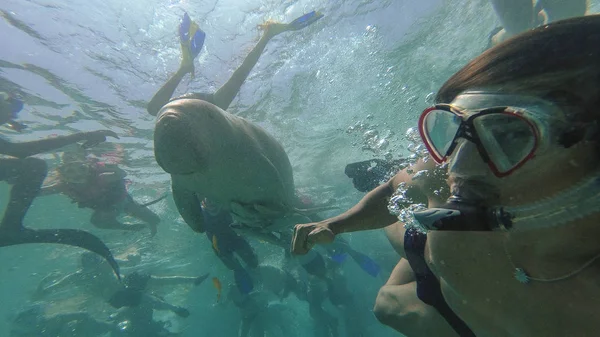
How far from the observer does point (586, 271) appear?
1.40m

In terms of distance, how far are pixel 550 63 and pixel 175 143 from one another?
157 inches

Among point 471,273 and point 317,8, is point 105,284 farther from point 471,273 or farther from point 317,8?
point 471,273

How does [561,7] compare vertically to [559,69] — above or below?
above

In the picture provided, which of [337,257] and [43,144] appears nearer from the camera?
[43,144]

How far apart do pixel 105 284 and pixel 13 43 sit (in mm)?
15662

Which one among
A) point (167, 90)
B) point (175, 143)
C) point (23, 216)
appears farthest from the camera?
point (23, 216)

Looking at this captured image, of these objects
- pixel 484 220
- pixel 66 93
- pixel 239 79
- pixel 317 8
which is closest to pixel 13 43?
pixel 66 93

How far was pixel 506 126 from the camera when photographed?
1364mm

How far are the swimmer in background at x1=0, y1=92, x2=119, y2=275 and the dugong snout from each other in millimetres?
7175

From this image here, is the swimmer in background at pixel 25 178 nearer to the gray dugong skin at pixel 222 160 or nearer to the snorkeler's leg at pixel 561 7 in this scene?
the gray dugong skin at pixel 222 160

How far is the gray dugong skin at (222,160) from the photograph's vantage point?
4.14 meters

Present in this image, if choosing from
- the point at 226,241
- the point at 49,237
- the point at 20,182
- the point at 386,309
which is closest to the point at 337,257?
the point at 226,241

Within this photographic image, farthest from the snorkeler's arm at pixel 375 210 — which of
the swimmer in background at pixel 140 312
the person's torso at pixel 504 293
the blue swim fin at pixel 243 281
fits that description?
the swimmer in background at pixel 140 312

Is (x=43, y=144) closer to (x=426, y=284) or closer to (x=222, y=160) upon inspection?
(x=222, y=160)
